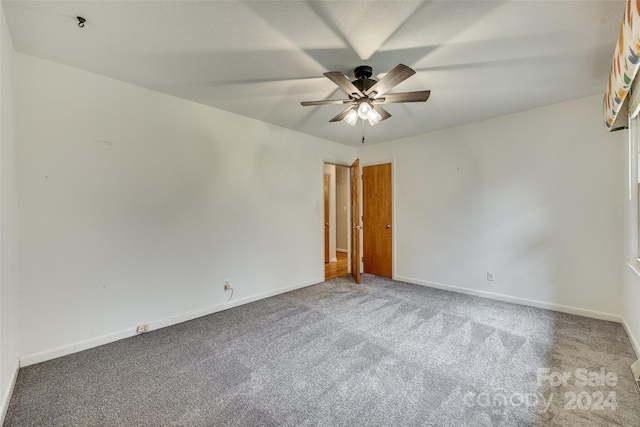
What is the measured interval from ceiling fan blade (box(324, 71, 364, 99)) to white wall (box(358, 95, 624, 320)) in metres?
2.37

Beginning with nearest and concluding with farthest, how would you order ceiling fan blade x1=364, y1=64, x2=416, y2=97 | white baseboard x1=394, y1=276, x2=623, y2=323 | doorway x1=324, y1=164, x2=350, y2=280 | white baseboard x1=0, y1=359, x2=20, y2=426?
white baseboard x1=0, y1=359, x2=20, y2=426 < ceiling fan blade x1=364, y1=64, x2=416, y2=97 < white baseboard x1=394, y1=276, x2=623, y2=323 < doorway x1=324, y1=164, x2=350, y2=280

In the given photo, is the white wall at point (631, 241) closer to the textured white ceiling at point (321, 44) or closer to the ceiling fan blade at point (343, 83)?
the textured white ceiling at point (321, 44)

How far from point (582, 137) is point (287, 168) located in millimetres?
3648

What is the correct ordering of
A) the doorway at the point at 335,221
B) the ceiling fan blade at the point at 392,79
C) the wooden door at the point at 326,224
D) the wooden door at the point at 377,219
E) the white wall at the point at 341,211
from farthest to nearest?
the white wall at the point at 341,211
the wooden door at the point at 326,224
the doorway at the point at 335,221
the wooden door at the point at 377,219
the ceiling fan blade at the point at 392,79

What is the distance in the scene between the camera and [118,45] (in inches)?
79.7

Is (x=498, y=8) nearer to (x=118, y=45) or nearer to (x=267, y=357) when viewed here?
(x=118, y=45)

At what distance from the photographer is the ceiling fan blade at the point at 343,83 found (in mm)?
1912

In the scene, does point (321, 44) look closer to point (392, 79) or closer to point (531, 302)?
point (392, 79)

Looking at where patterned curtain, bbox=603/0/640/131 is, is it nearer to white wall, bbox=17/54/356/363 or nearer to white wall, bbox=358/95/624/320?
white wall, bbox=358/95/624/320

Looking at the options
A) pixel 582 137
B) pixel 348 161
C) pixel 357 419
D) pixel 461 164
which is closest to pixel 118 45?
pixel 357 419

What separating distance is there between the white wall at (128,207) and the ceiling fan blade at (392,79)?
200 cm

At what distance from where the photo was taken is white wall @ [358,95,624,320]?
9.57ft

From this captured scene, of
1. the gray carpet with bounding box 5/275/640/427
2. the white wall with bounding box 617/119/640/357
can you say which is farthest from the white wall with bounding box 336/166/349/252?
the white wall with bounding box 617/119/640/357

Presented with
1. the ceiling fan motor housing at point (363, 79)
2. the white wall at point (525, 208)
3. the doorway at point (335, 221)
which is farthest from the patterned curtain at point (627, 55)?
the doorway at point (335, 221)
